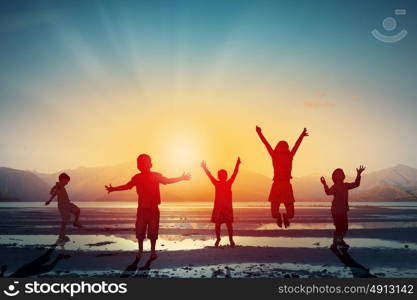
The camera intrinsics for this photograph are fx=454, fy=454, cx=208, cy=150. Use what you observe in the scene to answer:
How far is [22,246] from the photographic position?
55.0 feet

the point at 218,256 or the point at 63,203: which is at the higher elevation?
the point at 63,203

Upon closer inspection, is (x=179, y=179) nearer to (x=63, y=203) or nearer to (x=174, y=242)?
(x=174, y=242)

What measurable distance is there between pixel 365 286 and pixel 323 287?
0.86m

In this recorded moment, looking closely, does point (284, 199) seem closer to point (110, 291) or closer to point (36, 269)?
point (110, 291)

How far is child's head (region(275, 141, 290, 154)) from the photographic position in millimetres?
12375

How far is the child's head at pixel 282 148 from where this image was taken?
12375 millimetres

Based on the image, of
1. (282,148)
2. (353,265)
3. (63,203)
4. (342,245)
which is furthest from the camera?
(63,203)

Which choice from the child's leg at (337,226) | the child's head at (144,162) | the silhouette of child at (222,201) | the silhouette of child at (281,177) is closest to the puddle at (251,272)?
the silhouette of child at (281,177)

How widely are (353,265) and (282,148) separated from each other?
3.61m

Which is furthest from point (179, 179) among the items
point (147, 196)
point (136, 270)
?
point (136, 270)

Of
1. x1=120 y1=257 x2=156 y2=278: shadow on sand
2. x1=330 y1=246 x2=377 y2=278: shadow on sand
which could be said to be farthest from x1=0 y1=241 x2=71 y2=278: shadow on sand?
x1=330 y1=246 x2=377 y2=278: shadow on sand

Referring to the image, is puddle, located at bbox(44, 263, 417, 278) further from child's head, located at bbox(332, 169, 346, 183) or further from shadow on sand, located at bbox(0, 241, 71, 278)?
child's head, located at bbox(332, 169, 346, 183)

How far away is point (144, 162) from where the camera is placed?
41.3ft

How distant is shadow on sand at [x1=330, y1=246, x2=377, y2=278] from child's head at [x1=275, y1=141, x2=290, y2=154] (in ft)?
11.2
